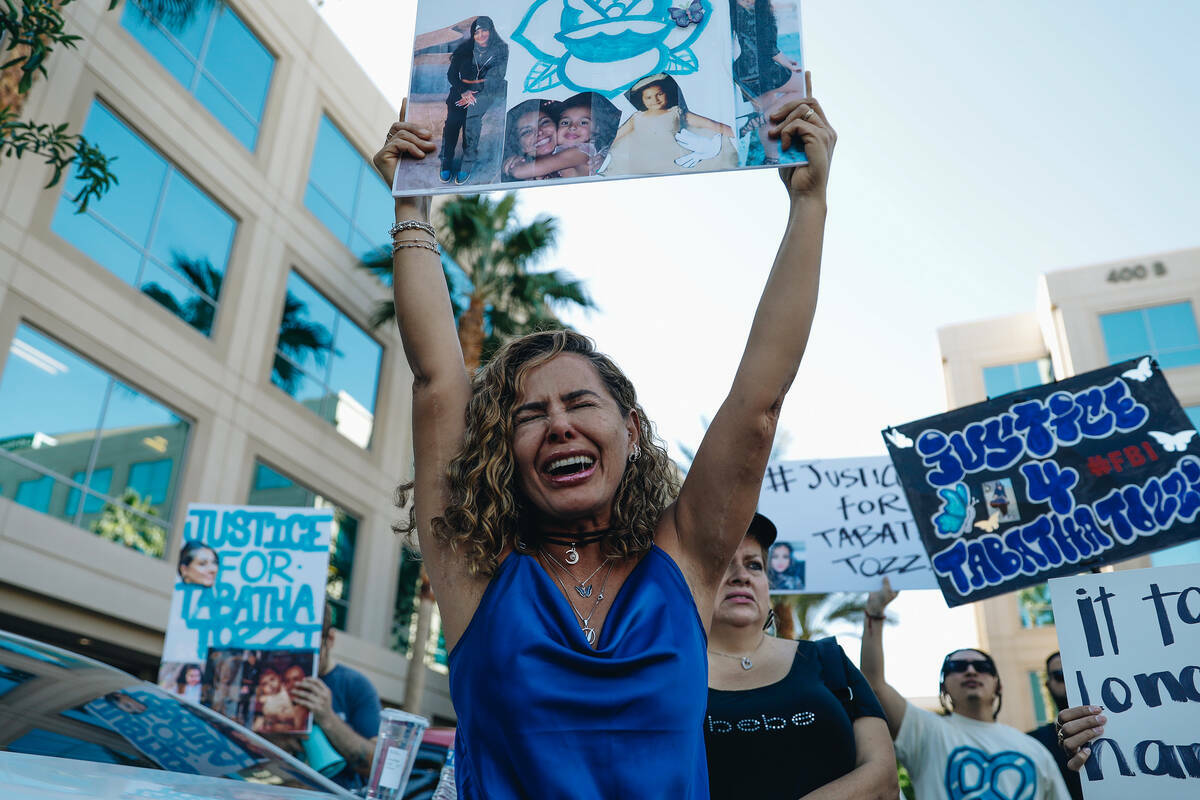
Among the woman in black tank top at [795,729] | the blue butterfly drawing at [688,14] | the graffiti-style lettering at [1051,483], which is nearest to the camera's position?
the blue butterfly drawing at [688,14]

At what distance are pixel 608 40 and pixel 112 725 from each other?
2.03 meters

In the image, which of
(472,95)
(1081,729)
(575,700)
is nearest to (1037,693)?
(1081,729)

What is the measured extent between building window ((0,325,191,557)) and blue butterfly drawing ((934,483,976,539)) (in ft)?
32.6

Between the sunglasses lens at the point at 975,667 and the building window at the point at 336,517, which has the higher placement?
the building window at the point at 336,517

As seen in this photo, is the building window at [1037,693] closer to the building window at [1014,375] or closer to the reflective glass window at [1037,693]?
the reflective glass window at [1037,693]

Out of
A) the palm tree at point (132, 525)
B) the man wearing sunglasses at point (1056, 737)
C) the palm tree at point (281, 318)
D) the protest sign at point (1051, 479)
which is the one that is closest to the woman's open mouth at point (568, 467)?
the man wearing sunglasses at point (1056, 737)

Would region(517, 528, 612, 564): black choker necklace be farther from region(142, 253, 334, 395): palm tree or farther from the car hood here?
region(142, 253, 334, 395): palm tree

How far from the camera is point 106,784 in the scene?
176 centimetres

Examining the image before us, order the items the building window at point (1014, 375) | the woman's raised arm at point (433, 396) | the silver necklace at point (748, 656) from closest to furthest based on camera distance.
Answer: the woman's raised arm at point (433, 396)
the silver necklace at point (748, 656)
the building window at point (1014, 375)

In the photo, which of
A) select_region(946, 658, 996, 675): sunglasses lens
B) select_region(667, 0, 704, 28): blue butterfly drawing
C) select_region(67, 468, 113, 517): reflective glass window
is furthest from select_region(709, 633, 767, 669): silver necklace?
select_region(67, 468, 113, 517): reflective glass window

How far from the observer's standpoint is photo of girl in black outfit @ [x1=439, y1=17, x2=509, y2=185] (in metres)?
2.17

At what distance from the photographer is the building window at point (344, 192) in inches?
663

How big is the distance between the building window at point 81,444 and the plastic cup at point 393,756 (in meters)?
9.38

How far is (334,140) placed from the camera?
17359 mm
